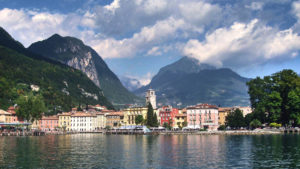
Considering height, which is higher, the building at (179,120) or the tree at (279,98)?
the tree at (279,98)

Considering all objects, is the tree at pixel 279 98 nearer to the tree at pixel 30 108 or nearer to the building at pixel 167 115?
the building at pixel 167 115

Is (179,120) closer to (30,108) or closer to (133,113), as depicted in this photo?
(133,113)

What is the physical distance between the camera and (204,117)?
6954 inches

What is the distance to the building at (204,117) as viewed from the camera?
175m

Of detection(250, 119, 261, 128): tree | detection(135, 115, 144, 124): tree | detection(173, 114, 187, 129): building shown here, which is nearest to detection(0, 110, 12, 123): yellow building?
detection(135, 115, 144, 124): tree

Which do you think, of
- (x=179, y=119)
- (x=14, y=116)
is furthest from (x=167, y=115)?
(x=14, y=116)

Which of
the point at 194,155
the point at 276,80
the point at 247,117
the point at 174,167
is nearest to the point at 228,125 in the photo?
the point at 247,117

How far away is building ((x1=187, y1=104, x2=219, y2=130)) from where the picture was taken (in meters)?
175

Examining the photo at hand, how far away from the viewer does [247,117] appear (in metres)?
152

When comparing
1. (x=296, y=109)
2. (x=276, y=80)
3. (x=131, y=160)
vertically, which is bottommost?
(x=131, y=160)

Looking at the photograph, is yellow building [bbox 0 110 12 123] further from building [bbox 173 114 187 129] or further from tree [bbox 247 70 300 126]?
tree [bbox 247 70 300 126]

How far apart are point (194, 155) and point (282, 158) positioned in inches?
Answer: 558

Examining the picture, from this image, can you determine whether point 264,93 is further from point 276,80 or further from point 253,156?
point 253,156

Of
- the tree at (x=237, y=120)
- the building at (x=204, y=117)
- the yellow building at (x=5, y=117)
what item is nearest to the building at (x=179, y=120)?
the building at (x=204, y=117)
